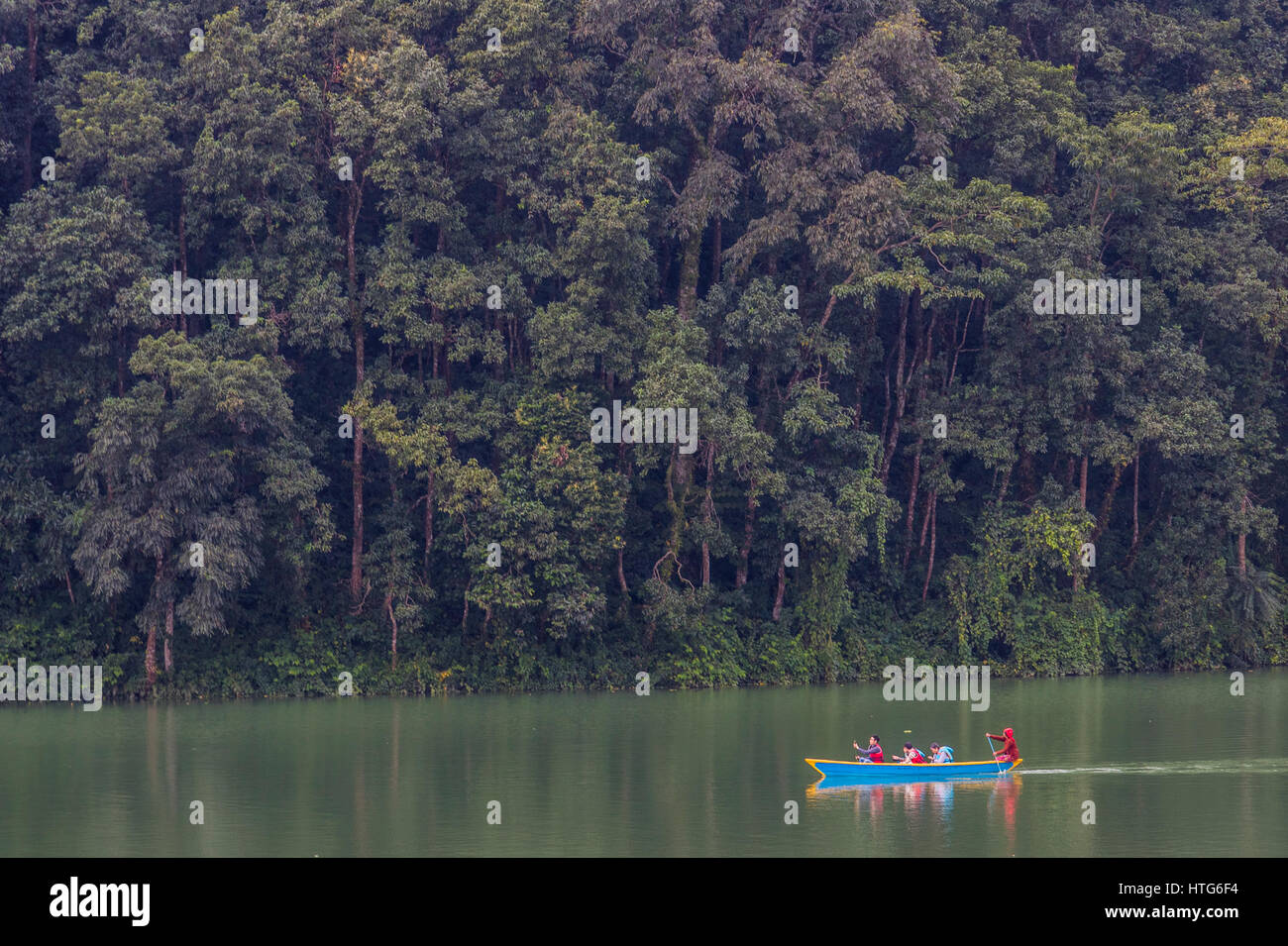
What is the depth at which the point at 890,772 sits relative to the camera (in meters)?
21.4

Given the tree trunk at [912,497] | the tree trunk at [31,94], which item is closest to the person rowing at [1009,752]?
the tree trunk at [912,497]

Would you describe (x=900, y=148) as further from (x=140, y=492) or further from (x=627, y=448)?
(x=140, y=492)

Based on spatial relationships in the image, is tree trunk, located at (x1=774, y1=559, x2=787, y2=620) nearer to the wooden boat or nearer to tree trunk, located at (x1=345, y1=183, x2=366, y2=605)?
tree trunk, located at (x1=345, y1=183, x2=366, y2=605)

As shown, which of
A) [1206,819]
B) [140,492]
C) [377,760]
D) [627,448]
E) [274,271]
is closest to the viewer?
[1206,819]

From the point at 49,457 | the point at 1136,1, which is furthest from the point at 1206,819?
the point at 1136,1

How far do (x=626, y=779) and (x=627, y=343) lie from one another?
12.6 m

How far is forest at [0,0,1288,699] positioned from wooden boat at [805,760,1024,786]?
10610mm

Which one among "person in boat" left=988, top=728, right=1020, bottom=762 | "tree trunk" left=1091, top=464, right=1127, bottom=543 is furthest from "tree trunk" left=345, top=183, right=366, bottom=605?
"tree trunk" left=1091, top=464, right=1127, bottom=543

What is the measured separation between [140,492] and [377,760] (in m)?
8.43

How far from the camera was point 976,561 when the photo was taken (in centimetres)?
3506

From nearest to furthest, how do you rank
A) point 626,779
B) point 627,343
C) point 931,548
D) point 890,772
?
point 890,772 < point 626,779 < point 627,343 < point 931,548

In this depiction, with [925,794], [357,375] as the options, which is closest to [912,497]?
[357,375]

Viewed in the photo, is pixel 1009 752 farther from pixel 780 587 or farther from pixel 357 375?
pixel 357 375

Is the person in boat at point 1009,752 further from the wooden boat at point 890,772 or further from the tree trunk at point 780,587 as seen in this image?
the tree trunk at point 780,587
